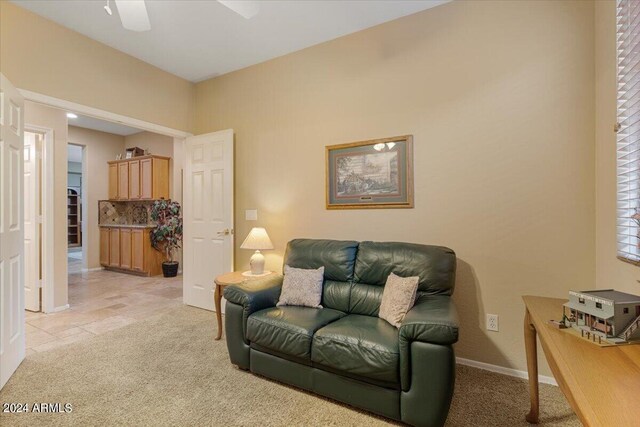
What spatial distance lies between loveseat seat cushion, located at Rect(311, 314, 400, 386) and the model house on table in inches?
34.3

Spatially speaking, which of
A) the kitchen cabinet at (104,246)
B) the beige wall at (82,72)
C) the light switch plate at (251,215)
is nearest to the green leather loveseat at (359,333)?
the light switch plate at (251,215)

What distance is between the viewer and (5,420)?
177 cm

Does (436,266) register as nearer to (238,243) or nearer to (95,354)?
(238,243)

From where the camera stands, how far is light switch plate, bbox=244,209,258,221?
350 cm

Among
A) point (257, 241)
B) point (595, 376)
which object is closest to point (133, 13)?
point (257, 241)

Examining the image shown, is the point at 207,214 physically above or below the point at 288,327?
above

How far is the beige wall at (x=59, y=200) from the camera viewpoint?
375 cm

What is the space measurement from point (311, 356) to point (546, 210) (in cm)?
193

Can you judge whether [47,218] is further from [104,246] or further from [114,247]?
[104,246]

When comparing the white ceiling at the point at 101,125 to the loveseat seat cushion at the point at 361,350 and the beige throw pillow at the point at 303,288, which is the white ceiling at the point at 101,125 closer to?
the beige throw pillow at the point at 303,288

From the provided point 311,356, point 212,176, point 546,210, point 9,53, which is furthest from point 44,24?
point 546,210

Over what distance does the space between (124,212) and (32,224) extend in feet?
9.19

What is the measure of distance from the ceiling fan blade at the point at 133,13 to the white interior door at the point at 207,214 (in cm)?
151

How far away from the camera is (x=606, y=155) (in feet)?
6.08
